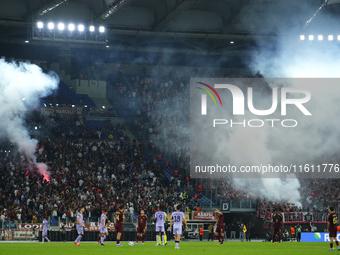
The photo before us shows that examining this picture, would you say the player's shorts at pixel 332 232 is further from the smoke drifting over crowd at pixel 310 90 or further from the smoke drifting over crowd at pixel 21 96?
the smoke drifting over crowd at pixel 21 96

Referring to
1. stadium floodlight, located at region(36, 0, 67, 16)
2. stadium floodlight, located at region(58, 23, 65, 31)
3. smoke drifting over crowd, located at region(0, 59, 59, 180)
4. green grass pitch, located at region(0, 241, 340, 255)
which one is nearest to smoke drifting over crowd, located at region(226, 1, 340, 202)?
stadium floodlight, located at region(58, 23, 65, 31)

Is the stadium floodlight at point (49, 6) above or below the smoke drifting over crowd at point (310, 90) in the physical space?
above

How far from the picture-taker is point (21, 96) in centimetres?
3991

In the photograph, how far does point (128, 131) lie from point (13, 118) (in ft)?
30.2

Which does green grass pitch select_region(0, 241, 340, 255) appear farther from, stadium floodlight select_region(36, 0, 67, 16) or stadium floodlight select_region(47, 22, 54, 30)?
stadium floodlight select_region(36, 0, 67, 16)

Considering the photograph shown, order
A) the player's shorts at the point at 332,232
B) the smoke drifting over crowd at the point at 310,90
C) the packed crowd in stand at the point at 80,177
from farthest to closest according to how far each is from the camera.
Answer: the smoke drifting over crowd at the point at 310,90 < the packed crowd in stand at the point at 80,177 < the player's shorts at the point at 332,232

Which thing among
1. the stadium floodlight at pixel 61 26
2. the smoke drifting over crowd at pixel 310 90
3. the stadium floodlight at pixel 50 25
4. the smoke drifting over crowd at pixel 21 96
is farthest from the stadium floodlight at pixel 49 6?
the smoke drifting over crowd at pixel 310 90

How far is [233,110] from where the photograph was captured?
41.2 meters

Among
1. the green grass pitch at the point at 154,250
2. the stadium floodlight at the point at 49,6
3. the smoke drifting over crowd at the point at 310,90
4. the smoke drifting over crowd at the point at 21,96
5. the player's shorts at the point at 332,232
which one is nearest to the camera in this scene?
the green grass pitch at the point at 154,250

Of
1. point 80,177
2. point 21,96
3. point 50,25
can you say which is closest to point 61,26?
point 50,25

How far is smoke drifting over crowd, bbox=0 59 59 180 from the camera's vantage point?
3712 centimetres

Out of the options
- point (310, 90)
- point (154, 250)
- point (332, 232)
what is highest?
point (310, 90)

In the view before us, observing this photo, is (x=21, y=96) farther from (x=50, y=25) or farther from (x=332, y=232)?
(x=332, y=232)

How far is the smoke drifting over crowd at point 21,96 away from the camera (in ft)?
122
